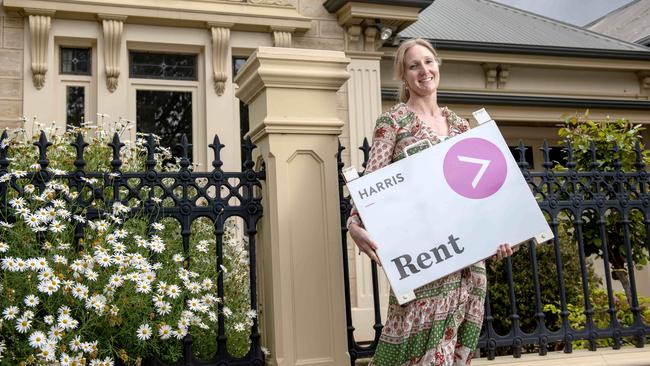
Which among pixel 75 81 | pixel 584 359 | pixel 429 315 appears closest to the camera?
pixel 429 315

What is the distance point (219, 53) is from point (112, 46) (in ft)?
4.22

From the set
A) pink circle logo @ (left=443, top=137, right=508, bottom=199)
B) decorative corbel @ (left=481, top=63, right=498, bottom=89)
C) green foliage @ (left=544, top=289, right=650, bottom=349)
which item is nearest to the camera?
pink circle logo @ (left=443, top=137, right=508, bottom=199)

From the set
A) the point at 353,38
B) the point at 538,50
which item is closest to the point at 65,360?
the point at 353,38

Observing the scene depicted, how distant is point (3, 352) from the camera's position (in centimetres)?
270

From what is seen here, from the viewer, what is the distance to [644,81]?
11.2 metres

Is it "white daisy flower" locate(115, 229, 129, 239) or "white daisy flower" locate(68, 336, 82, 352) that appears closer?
"white daisy flower" locate(68, 336, 82, 352)

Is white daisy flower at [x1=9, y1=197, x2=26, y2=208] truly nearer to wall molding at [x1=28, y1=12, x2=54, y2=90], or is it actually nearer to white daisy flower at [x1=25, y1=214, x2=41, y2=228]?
white daisy flower at [x1=25, y1=214, x2=41, y2=228]

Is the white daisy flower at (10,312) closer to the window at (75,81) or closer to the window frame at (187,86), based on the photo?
the window frame at (187,86)

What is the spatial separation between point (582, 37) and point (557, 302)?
821 centimetres

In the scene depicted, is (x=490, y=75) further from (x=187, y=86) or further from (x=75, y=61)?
(x=75, y=61)

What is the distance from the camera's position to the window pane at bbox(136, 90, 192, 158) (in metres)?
7.79

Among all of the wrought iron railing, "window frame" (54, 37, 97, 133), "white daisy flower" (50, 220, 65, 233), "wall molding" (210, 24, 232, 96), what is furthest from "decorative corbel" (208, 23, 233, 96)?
"white daisy flower" (50, 220, 65, 233)

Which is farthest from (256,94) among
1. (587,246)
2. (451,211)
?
(587,246)

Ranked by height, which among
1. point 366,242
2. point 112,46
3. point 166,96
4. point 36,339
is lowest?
point 36,339
